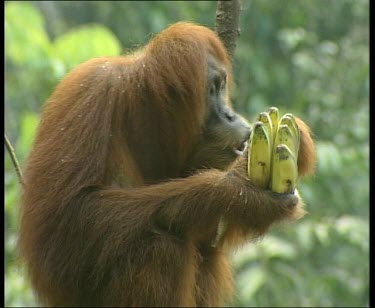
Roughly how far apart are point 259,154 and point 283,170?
10cm

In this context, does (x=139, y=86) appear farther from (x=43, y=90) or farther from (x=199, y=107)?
(x=43, y=90)

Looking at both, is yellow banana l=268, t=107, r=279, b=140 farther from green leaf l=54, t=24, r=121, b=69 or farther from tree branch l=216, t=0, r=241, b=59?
green leaf l=54, t=24, r=121, b=69

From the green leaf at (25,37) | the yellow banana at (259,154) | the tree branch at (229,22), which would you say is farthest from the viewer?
the green leaf at (25,37)

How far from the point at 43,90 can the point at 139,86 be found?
88.8 inches

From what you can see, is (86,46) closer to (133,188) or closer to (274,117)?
(133,188)

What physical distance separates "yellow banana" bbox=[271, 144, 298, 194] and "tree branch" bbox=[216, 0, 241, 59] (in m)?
0.72

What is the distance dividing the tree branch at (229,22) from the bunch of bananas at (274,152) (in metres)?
0.53

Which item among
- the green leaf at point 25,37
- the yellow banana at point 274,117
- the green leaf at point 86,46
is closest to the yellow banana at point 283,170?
the yellow banana at point 274,117

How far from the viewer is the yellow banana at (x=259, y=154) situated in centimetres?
272

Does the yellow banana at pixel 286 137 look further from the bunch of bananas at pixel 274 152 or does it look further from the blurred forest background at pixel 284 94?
the blurred forest background at pixel 284 94

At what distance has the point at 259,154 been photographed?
9.04ft

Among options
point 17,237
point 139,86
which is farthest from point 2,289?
point 139,86

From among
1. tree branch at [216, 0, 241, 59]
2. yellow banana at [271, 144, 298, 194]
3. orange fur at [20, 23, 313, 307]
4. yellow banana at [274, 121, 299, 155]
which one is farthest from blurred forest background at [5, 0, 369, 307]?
yellow banana at [274, 121, 299, 155]

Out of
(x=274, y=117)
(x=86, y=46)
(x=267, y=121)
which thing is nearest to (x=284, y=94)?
(x=86, y=46)
